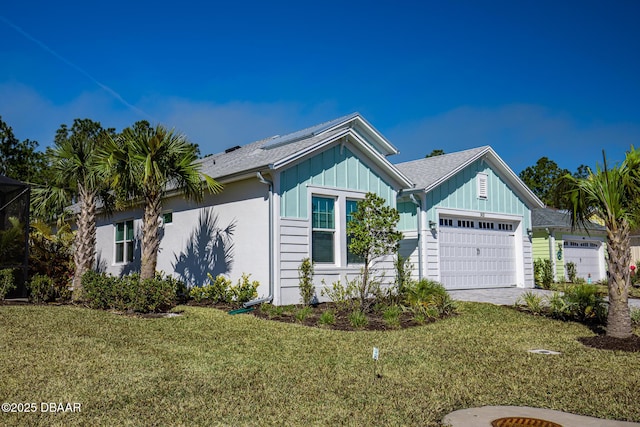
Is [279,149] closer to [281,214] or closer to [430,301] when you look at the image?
[281,214]

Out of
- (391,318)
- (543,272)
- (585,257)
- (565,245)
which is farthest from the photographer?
(585,257)

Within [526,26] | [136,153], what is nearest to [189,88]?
[136,153]

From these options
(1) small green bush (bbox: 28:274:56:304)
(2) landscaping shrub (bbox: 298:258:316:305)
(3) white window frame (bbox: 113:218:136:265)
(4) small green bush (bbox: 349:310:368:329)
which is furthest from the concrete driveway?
(1) small green bush (bbox: 28:274:56:304)

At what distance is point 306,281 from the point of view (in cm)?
1205

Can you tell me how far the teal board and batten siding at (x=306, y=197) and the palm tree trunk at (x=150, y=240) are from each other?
2.90 m

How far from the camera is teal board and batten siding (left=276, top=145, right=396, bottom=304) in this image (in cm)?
1202

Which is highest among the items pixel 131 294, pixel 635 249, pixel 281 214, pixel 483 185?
pixel 483 185

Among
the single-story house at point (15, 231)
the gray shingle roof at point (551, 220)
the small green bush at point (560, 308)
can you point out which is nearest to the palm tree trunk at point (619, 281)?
the small green bush at point (560, 308)

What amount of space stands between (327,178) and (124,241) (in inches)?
346

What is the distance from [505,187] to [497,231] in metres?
1.72

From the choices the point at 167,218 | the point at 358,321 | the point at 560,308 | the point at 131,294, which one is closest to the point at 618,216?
the point at 560,308

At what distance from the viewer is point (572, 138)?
31.0 metres

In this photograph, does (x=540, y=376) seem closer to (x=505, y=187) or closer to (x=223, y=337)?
(x=223, y=337)

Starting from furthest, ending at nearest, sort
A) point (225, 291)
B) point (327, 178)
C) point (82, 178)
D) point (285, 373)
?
point (82, 178)
point (327, 178)
point (225, 291)
point (285, 373)
